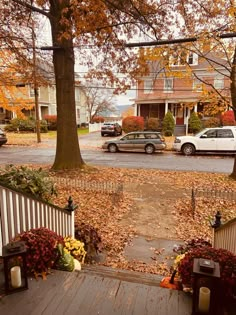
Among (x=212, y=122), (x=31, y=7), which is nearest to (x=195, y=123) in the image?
(x=212, y=122)

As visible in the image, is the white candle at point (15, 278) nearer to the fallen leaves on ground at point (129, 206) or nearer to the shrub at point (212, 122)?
the fallen leaves on ground at point (129, 206)

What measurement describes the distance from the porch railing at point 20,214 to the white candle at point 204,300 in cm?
193

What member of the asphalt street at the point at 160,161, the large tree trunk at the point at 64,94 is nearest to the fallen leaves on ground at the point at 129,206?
the large tree trunk at the point at 64,94

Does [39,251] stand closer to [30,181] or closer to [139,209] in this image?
[30,181]

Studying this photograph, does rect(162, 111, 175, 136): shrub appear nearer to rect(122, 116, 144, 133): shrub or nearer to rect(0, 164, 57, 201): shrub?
rect(122, 116, 144, 133): shrub

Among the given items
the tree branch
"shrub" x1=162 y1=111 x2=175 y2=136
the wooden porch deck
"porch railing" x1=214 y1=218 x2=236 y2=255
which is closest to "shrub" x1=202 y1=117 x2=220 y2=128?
"shrub" x1=162 y1=111 x2=175 y2=136

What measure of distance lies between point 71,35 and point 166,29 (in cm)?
290

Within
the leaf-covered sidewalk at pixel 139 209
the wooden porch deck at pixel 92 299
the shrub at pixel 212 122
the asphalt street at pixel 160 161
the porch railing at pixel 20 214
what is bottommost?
the leaf-covered sidewalk at pixel 139 209

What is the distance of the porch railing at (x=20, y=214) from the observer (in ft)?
8.19

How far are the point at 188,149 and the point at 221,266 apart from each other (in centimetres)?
1312

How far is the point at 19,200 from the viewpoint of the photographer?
2.68 metres

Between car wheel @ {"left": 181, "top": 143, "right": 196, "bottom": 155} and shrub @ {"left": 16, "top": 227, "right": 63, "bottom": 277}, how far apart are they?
13.1m

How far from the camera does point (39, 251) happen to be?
2.33 metres

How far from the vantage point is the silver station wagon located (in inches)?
604
